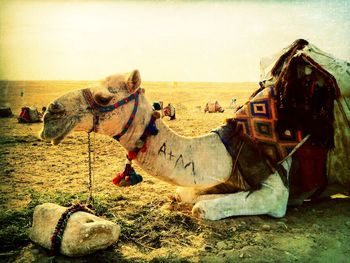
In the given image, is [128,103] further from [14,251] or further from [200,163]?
[14,251]

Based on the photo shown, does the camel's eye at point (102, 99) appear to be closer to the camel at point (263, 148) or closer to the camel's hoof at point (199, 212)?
the camel at point (263, 148)

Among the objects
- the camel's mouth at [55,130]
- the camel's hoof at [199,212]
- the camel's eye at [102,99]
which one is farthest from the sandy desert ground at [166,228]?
the camel's eye at [102,99]

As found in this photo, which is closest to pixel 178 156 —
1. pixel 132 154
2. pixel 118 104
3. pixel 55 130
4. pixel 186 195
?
pixel 132 154

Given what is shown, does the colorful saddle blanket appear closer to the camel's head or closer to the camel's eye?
the camel's head

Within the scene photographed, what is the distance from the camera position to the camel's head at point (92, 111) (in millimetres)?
2969

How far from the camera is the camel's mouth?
2.94m

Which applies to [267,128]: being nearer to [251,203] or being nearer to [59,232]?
[251,203]

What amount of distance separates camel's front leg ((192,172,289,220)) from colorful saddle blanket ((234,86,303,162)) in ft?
0.92

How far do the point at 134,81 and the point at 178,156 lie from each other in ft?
2.69

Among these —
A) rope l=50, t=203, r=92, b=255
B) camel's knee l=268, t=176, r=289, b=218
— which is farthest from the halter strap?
camel's knee l=268, t=176, r=289, b=218

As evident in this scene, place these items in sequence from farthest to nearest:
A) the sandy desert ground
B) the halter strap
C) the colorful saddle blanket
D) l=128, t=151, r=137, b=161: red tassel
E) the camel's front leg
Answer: the colorful saddle blanket → the camel's front leg → l=128, t=151, r=137, b=161: red tassel → the halter strap → the sandy desert ground

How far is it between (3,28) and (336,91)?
13.6ft

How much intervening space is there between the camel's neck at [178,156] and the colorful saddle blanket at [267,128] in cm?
38

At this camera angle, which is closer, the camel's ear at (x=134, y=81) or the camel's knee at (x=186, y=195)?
the camel's ear at (x=134, y=81)
